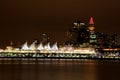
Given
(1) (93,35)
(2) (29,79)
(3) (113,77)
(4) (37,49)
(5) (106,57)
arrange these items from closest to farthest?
(2) (29,79) < (3) (113,77) < (5) (106,57) < (4) (37,49) < (1) (93,35)

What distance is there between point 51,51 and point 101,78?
8741 cm

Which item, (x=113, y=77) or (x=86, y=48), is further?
(x=86, y=48)

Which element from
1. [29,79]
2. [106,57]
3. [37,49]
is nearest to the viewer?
[29,79]

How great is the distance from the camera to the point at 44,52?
14350 cm

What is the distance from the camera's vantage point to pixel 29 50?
144m

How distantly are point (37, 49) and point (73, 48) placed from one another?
11179 mm

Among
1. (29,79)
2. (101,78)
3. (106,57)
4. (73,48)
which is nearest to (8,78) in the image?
(29,79)

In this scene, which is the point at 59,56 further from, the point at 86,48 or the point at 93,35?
the point at 93,35

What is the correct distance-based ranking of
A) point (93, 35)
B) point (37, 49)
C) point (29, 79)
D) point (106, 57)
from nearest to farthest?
point (29, 79) < point (106, 57) < point (37, 49) < point (93, 35)

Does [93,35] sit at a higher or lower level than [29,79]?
higher

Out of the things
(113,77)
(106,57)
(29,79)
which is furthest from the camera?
(106,57)

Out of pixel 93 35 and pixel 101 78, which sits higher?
pixel 93 35

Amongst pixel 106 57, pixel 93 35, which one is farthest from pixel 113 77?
pixel 93 35

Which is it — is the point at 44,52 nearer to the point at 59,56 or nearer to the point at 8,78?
the point at 59,56
